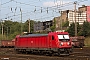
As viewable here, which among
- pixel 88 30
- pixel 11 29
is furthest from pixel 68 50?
pixel 11 29

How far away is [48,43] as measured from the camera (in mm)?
31172

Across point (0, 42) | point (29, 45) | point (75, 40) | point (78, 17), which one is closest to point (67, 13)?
point (78, 17)

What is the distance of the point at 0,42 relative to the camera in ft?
214

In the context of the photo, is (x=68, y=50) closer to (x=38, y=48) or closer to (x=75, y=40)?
(x=38, y=48)

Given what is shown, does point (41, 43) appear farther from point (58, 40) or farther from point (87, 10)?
point (87, 10)

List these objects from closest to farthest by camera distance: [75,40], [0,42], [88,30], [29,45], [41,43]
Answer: [41,43] → [29,45] → [75,40] → [0,42] → [88,30]

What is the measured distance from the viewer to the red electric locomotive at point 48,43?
95.8ft

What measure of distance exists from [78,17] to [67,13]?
31.6ft

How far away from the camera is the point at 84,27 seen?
8250cm

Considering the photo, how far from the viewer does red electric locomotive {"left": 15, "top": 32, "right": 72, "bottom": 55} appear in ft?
95.8

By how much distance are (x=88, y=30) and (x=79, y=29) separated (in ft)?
18.2

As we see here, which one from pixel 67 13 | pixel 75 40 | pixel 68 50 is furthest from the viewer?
pixel 67 13

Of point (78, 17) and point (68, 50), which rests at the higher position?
point (78, 17)

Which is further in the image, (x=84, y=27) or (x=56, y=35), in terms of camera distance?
(x=84, y=27)
